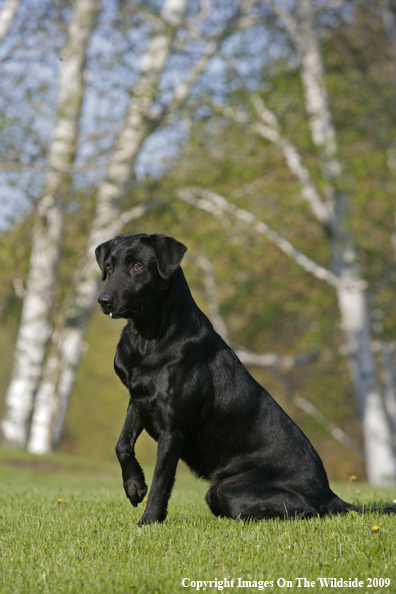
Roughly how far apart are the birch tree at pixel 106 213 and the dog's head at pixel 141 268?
39.8 feet

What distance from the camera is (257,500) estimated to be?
14.9 feet

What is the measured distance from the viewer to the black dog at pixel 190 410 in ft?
14.6

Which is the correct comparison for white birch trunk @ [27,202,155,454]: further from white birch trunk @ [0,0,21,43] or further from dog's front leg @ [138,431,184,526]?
dog's front leg @ [138,431,184,526]

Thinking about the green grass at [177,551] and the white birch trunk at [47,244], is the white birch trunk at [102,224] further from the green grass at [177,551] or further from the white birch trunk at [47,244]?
the green grass at [177,551]

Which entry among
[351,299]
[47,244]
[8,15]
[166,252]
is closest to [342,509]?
[166,252]

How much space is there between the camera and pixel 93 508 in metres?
5.54

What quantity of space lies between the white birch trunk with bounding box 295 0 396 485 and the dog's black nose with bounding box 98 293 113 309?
12.9 m

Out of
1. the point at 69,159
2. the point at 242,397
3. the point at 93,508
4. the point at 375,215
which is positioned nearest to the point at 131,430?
the point at 242,397

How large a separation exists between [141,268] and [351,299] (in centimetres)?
1293

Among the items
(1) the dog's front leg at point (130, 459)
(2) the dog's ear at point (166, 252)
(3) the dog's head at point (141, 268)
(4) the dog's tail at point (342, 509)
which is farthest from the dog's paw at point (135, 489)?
(2) the dog's ear at point (166, 252)

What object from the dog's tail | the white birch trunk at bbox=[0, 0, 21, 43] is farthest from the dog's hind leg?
the white birch trunk at bbox=[0, 0, 21, 43]

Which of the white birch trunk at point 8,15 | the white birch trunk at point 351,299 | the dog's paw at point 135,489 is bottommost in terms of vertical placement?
the white birch trunk at point 351,299

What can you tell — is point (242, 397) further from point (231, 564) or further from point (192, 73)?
point (192, 73)

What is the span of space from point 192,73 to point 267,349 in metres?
12.5
